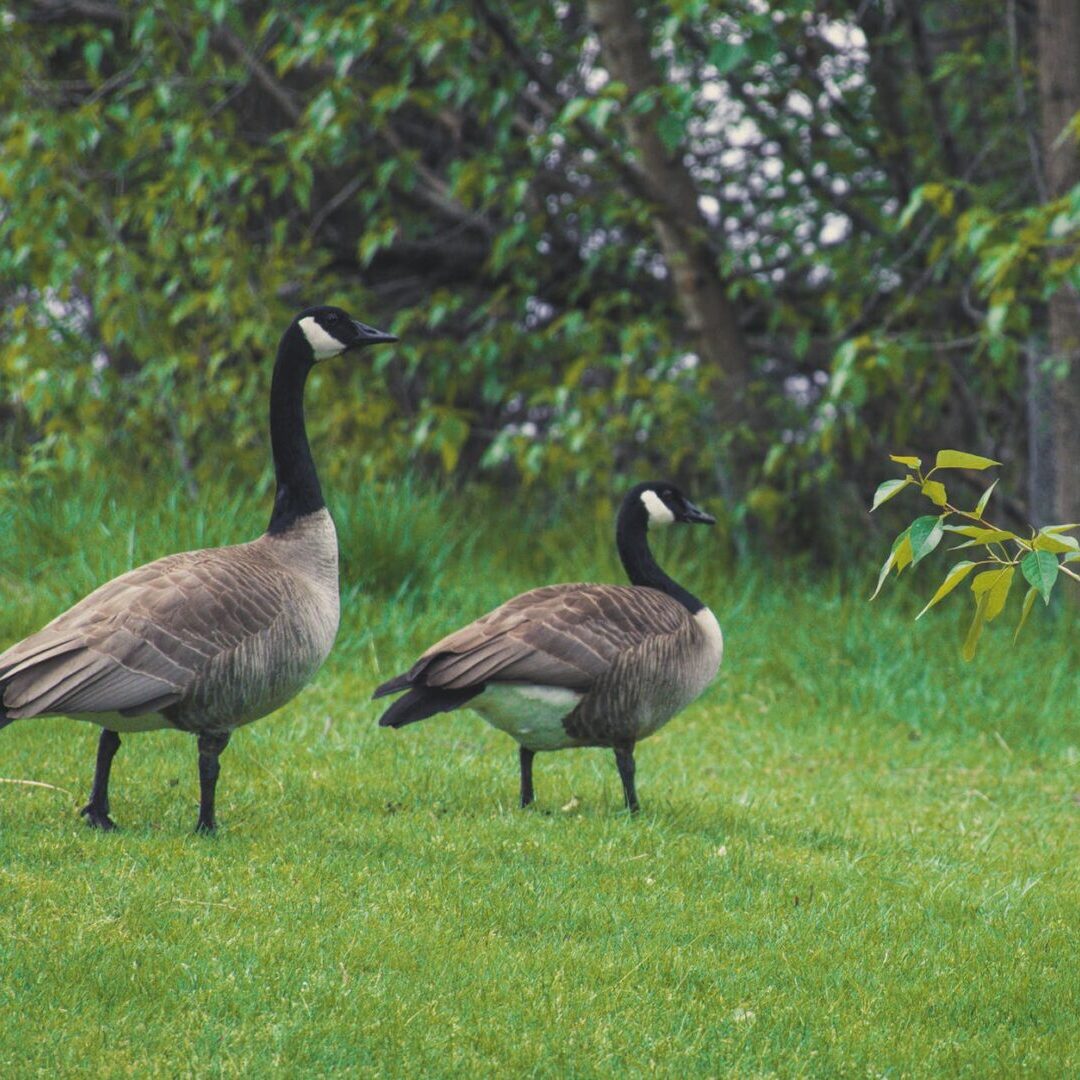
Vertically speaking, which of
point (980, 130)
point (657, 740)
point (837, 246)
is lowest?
point (657, 740)

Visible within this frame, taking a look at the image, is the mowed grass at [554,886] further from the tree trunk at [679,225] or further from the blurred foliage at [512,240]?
the tree trunk at [679,225]

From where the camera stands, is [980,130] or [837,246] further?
[980,130]

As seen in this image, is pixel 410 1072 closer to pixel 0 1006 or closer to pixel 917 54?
pixel 0 1006

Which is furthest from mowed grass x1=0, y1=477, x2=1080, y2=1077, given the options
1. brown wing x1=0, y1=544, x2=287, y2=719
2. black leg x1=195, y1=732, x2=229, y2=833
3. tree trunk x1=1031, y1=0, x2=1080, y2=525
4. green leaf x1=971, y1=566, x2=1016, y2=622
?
tree trunk x1=1031, y1=0, x2=1080, y2=525

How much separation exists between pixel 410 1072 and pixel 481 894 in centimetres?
131

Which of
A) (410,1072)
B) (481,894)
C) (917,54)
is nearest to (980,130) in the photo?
(917,54)

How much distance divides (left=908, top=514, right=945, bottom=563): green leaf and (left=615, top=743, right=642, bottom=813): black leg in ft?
10.3

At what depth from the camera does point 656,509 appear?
725 cm

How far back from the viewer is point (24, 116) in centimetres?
1115

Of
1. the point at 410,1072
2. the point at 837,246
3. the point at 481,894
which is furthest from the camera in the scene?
the point at 837,246

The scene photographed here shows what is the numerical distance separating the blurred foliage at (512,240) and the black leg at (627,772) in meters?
3.65

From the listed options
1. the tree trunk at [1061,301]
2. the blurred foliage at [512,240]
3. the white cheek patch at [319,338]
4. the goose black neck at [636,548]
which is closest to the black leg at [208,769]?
the white cheek patch at [319,338]

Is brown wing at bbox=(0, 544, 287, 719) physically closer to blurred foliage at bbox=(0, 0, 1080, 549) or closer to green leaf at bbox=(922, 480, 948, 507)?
green leaf at bbox=(922, 480, 948, 507)

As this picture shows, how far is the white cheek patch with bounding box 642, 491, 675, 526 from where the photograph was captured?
7.24m
